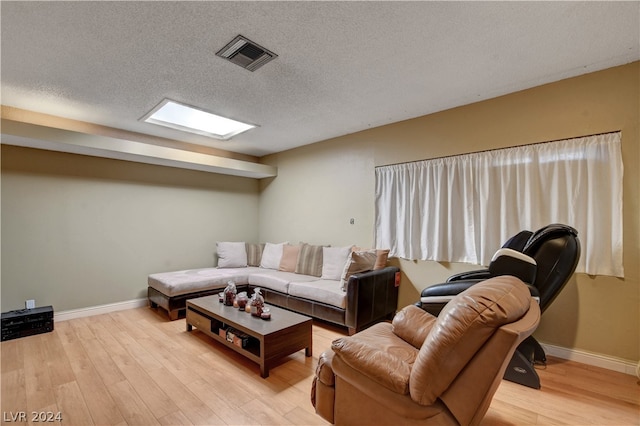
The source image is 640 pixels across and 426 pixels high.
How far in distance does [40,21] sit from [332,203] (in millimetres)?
3534

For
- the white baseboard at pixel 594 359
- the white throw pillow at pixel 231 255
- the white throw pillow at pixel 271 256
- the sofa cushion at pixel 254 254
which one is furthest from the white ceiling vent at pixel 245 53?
the white baseboard at pixel 594 359

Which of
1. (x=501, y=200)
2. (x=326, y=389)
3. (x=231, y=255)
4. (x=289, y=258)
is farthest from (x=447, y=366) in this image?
(x=231, y=255)

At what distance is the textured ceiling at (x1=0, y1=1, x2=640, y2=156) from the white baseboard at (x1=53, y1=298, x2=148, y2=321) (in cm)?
249

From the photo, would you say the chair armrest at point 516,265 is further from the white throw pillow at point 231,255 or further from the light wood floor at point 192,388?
the white throw pillow at point 231,255

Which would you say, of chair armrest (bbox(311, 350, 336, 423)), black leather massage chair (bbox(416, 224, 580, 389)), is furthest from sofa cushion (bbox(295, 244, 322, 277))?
chair armrest (bbox(311, 350, 336, 423))

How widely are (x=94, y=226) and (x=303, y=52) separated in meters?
3.69

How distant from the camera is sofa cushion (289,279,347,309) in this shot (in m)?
3.22

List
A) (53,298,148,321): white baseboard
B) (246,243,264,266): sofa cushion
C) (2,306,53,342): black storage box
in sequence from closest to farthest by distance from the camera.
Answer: (2,306,53,342): black storage box → (53,298,148,321): white baseboard → (246,243,264,266): sofa cushion

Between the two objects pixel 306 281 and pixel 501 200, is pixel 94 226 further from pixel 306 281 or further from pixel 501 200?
pixel 501 200

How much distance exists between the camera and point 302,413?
1.89 metres

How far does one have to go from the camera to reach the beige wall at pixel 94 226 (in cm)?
339

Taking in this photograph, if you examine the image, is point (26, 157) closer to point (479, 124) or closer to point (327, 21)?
point (327, 21)

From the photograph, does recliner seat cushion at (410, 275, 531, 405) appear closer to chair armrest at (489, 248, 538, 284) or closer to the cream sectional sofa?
chair armrest at (489, 248, 538, 284)

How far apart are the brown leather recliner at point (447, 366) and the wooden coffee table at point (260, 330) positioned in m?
0.90
